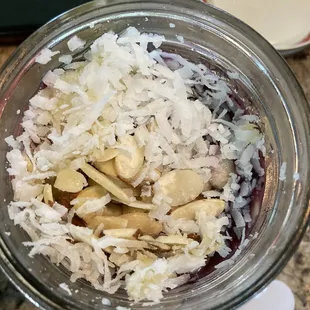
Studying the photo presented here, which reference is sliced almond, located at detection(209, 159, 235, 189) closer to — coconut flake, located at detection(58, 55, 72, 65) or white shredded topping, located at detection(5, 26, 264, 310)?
white shredded topping, located at detection(5, 26, 264, 310)

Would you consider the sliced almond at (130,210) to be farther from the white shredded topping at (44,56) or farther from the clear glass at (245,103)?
the white shredded topping at (44,56)

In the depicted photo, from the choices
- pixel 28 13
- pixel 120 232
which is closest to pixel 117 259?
pixel 120 232

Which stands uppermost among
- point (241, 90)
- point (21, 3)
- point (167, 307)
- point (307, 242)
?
point (21, 3)

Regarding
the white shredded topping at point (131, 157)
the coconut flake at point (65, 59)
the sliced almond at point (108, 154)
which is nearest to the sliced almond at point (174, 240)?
the white shredded topping at point (131, 157)

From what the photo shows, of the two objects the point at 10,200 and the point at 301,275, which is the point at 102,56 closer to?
the point at 10,200

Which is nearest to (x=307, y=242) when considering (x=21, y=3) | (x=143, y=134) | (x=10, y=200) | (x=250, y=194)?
(x=250, y=194)

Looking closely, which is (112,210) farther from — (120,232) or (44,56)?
(44,56)
